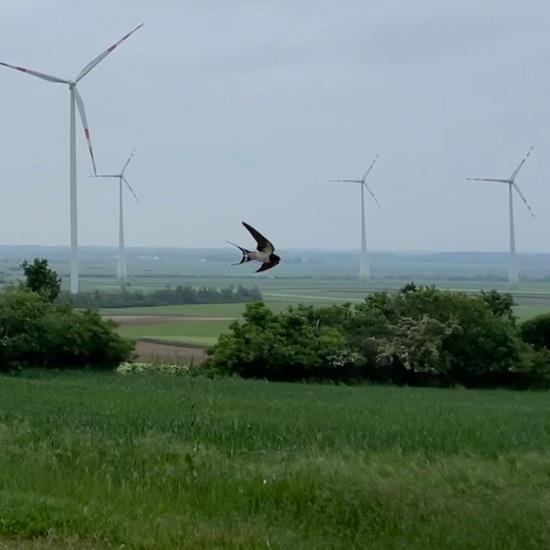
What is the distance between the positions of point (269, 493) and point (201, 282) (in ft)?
73.1

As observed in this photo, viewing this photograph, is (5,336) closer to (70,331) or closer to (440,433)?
(70,331)

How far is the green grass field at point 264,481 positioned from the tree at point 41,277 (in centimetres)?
2112

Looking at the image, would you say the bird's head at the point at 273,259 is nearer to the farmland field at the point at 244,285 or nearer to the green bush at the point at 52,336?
the farmland field at the point at 244,285

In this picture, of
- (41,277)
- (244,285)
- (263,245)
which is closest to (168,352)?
(41,277)

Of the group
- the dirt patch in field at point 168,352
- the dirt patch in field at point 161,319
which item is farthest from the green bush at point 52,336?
the dirt patch in field at point 161,319

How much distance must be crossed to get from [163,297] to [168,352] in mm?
2918

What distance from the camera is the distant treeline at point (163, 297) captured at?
36225 mm

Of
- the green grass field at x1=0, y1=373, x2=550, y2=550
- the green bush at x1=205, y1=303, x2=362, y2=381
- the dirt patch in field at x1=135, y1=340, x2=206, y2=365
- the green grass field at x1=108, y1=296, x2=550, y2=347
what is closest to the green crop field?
the green grass field at x1=108, y1=296, x2=550, y2=347

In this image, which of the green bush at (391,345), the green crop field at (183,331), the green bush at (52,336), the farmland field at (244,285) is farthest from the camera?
the green crop field at (183,331)

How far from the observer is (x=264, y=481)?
969cm

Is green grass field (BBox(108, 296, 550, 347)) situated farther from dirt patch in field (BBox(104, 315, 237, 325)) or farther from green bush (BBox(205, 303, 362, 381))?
green bush (BBox(205, 303, 362, 381))

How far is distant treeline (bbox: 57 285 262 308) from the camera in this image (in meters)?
36.2

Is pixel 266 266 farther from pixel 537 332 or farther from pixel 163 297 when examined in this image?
pixel 163 297

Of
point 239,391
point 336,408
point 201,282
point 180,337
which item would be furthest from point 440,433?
point 180,337
